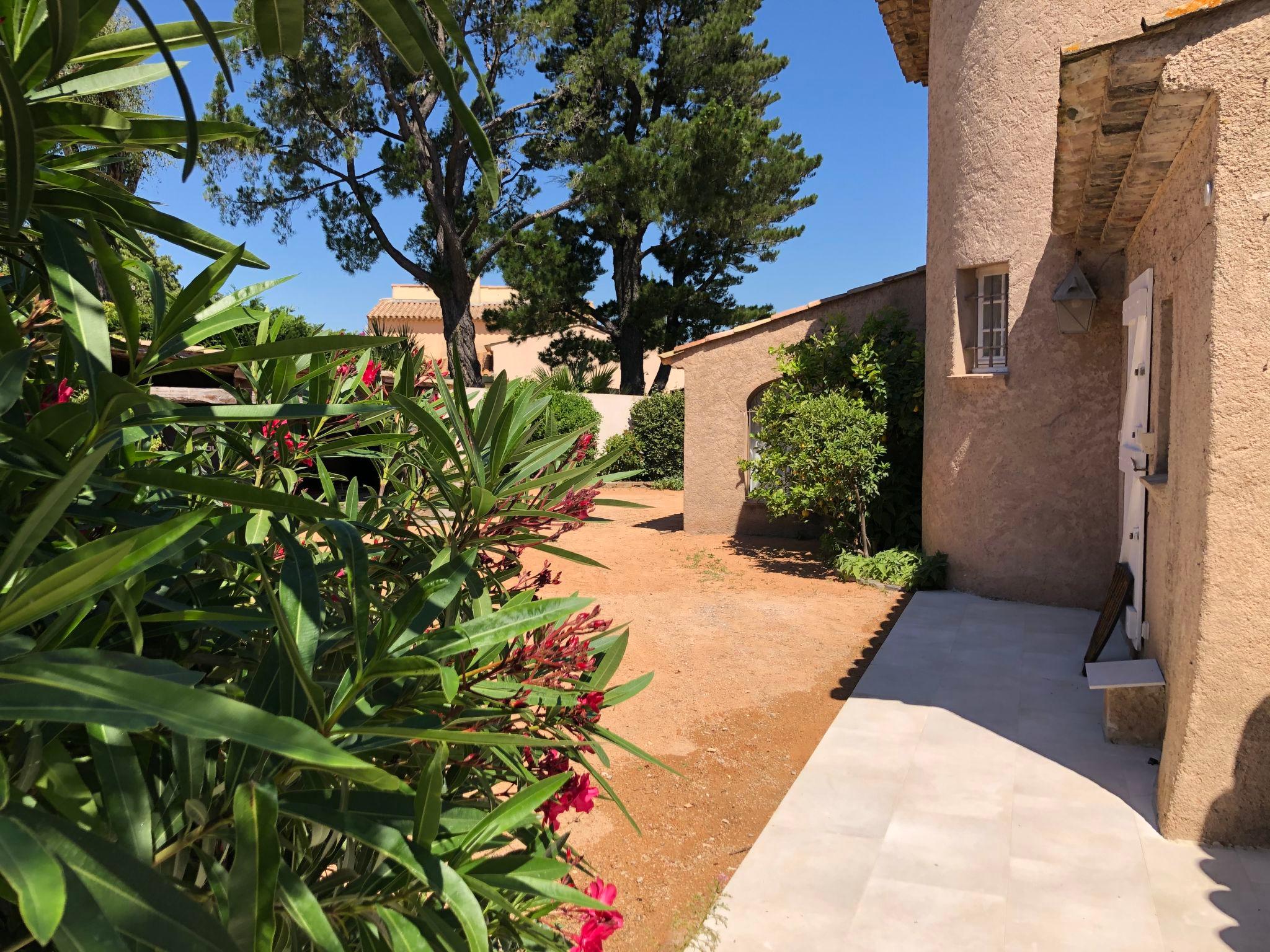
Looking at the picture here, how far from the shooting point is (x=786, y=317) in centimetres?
1232

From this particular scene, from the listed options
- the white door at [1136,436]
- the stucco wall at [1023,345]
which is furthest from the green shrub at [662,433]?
the white door at [1136,436]

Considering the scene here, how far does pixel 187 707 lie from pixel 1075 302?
8.47m

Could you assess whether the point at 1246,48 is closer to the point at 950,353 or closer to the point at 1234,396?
the point at 1234,396

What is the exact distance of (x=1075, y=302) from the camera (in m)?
7.79

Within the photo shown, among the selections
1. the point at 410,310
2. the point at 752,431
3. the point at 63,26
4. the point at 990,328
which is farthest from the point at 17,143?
the point at 410,310

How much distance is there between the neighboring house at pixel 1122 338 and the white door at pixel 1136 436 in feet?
0.12

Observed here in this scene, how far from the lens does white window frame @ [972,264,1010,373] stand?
8.55 meters

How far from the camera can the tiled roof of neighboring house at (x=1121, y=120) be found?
12.1ft

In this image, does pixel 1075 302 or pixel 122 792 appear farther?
pixel 1075 302

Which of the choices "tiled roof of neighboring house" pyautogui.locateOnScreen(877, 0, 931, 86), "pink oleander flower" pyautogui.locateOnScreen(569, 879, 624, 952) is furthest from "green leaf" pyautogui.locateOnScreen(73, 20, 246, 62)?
"tiled roof of neighboring house" pyautogui.locateOnScreen(877, 0, 931, 86)

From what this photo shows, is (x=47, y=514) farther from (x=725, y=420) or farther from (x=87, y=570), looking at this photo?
(x=725, y=420)

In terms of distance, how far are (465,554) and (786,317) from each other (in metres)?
11.4

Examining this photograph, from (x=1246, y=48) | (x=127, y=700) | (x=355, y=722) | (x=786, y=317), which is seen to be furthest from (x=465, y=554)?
(x=786, y=317)

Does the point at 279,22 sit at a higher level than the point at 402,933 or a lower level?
higher
